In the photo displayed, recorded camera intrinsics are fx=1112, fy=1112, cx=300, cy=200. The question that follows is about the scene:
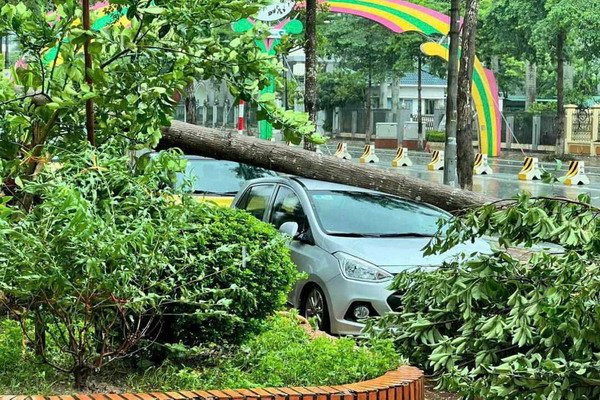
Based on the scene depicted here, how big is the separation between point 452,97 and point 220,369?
18723 millimetres

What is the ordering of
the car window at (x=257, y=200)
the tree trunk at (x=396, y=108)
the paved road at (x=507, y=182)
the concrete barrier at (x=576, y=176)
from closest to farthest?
1. the car window at (x=257, y=200)
2. the paved road at (x=507, y=182)
3. the concrete barrier at (x=576, y=176)
4. the tree trunk at (x=396, y=108)

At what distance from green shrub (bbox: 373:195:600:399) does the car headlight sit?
6.46 ft

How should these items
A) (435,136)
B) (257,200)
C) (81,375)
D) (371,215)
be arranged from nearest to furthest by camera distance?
(81,375) → (371,215) → (257,200) → (435,136)

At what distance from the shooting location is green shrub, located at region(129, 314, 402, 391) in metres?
5.40

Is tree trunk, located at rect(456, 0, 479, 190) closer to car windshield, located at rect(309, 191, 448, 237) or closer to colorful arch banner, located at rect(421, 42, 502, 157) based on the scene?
car windshield, located at rect(309, 191, 448, 237)

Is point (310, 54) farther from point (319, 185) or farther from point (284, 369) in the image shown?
point (284, 369)

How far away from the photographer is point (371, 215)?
1093 cm

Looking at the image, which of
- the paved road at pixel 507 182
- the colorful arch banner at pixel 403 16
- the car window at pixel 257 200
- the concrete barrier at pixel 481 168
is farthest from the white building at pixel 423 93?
the car window at pixel 257 200

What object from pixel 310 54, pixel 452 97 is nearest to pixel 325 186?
pixel 310 54

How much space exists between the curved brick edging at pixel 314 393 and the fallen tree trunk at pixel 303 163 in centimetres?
421

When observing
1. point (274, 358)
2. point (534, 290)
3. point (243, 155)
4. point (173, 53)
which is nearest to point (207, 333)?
point (274, 358)

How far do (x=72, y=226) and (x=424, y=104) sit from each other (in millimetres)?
77329

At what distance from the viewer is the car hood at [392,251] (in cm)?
991

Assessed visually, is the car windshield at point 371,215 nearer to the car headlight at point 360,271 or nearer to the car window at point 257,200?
the car headlight at point 360,271
